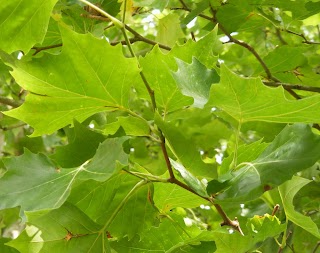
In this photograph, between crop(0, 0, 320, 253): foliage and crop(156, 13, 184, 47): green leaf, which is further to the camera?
crop(156, 13, 184, 47): green leaf

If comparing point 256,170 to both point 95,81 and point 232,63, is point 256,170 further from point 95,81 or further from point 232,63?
point 232,63

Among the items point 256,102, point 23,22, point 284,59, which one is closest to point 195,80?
point 256,102

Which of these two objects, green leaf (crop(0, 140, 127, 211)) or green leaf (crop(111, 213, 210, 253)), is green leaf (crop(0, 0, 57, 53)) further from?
green leaf (crop(111, 213, 210, 253))

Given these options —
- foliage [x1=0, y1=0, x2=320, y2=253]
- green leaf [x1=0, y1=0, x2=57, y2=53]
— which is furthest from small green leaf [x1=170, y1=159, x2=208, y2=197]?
green leaf [x1=0, y1=0, x2=57, y2=53]

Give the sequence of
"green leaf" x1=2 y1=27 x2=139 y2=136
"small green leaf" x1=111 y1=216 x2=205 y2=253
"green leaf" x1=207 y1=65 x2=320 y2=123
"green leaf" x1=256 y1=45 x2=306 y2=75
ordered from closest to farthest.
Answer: "green leaf" x1=207 y1=65 x2=320 y2=123, "green leaf" x1=2 y1=27 x2=139 y2=136, "small green leaf" x1=111 y1=216 x2=205 y2=253, "green leaf" x1=256 y1=45 x2=306 y2=75

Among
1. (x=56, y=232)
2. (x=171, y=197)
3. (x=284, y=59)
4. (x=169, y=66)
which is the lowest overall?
(x=284, y=59)

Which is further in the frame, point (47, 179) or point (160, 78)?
point (160, 78)

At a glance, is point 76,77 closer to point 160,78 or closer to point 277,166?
point 160,78
